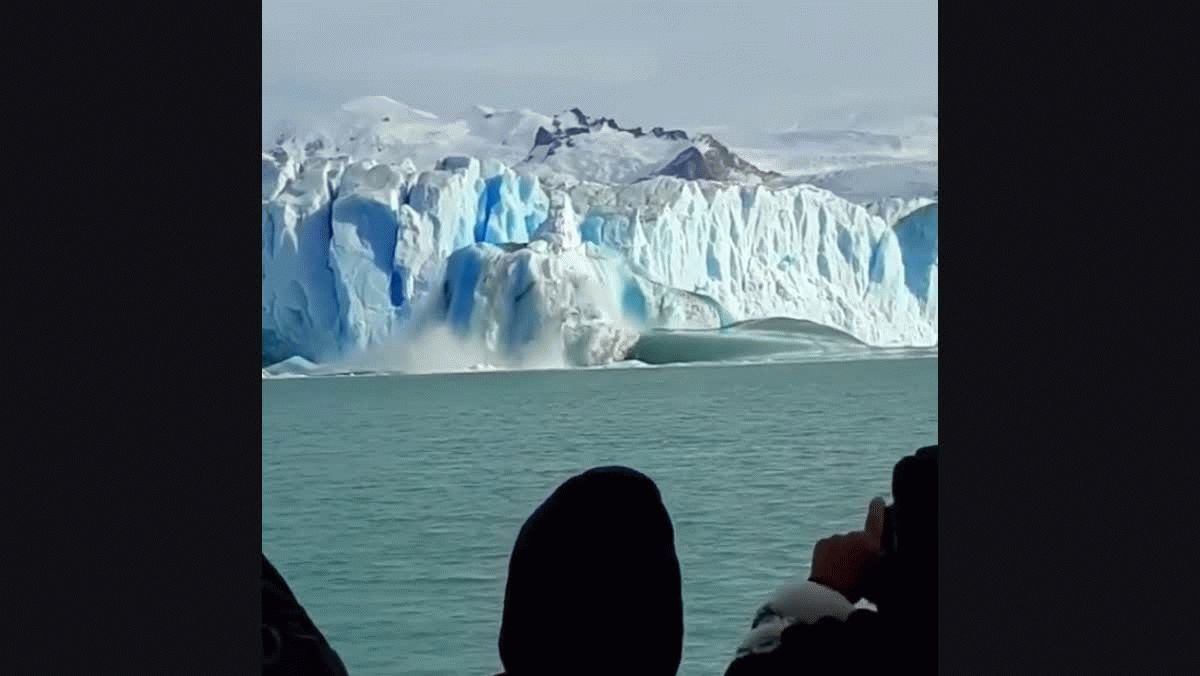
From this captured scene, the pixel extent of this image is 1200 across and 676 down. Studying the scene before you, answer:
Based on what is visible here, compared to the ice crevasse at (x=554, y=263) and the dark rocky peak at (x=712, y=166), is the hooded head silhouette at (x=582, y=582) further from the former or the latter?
the dark rocky peak at (x=712, y=166)

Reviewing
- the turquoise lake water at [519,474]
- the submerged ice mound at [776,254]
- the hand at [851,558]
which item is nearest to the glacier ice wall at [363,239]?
the submerged ice mound at [776,254]

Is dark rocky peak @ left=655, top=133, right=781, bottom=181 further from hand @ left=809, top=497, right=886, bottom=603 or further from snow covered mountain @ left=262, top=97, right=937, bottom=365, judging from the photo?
hand @ left=809, top=497, right=886, bottom=603

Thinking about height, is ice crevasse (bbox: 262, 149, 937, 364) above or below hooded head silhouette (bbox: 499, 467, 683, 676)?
above

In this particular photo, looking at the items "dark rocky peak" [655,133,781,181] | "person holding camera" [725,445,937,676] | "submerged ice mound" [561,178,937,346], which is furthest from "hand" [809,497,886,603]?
"dark rocky peak" [655,133,781,181]

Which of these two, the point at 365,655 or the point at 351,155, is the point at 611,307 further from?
the point at 351,155

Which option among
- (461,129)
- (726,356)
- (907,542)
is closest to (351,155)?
(461,129)

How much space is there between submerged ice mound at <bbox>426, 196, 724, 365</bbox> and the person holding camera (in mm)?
10274

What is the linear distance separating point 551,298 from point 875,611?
10887 millimetres

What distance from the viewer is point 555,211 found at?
12.9 m

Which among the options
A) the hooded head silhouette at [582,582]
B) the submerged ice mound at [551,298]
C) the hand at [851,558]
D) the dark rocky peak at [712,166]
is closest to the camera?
the hooded head silhouette at [582,582]

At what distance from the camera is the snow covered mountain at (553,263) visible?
38.5 ft

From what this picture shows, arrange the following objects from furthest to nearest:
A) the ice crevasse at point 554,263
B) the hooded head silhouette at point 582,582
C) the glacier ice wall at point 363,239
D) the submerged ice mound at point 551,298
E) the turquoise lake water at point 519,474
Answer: the submerged ice mound at point 551,298
the ice crevasse at point 554,263
the glacier ice wall at point 363,239
the turquoise lake water at point 519,474
the hooded head silhouette at point 582,582

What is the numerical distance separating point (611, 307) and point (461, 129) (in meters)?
7.26

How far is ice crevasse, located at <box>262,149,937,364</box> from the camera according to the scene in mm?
11734
